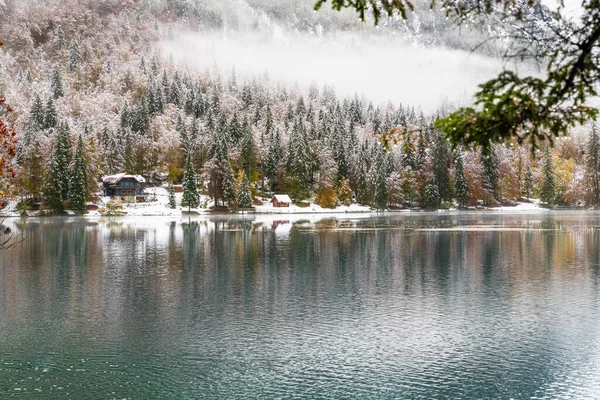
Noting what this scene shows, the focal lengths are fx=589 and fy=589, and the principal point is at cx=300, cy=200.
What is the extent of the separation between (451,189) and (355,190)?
21.0m

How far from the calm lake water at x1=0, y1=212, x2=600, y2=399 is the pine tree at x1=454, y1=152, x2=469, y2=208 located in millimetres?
72465

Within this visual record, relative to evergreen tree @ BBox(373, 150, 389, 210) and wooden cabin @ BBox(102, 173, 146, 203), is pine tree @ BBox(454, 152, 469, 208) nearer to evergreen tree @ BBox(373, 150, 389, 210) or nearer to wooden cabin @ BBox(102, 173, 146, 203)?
evergreen tree @ BBox(373, 150, 389, 210)

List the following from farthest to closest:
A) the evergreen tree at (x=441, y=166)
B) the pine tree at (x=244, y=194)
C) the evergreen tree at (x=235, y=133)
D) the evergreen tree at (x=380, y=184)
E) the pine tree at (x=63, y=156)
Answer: the evergreen tree at (x=235, y=133)
the evergreen tree at (x=441, y=166)
the evergreen tree at (x=380, y=184)
the pine tree at (x=244, y=194)
the pine tree at (x=63, y=156)

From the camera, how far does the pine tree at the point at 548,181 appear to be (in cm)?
13000

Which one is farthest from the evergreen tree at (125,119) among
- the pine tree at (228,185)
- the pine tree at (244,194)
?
the pine tree at (244,194)

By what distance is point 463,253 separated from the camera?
1998 inches

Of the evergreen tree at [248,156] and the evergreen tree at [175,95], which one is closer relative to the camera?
the evergreen tree at [248,156]

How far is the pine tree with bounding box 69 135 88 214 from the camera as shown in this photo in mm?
101938

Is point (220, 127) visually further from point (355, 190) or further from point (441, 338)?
point (441, 338)

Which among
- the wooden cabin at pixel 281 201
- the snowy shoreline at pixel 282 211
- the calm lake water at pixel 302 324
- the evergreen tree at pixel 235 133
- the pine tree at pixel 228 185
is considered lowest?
the calm lake water at pixel 302 324

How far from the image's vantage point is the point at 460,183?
411 ft

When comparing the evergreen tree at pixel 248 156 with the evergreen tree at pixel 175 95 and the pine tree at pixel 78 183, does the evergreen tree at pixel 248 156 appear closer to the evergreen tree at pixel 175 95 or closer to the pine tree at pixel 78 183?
the pine tree at pixel 78 183

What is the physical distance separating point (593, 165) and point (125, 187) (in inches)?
3977

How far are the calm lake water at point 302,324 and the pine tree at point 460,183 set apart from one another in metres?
72.5
